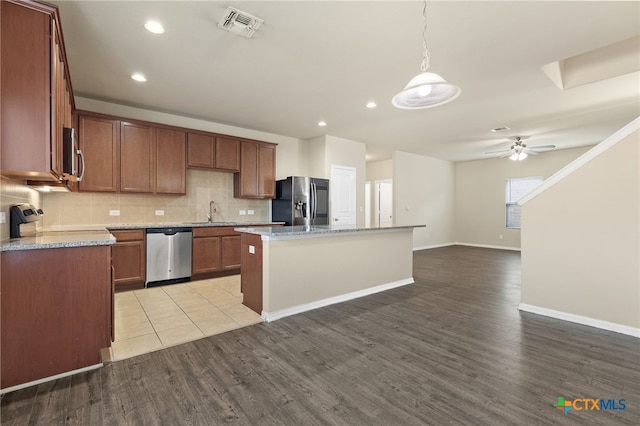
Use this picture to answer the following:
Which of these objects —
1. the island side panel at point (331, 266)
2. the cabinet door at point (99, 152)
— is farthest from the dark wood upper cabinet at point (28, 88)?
the cabinet door at point (99, 152)

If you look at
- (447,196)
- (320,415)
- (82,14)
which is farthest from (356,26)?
(447,196)

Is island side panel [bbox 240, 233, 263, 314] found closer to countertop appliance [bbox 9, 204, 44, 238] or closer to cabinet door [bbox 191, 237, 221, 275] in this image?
cabinet door [bbox 191, 237, 221, 275]

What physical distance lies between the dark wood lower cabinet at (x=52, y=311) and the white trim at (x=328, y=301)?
144 cm

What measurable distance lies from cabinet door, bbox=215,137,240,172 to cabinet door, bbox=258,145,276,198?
482 millimetres

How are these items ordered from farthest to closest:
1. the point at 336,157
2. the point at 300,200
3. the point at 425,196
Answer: the point at 425,196
the point at 336,157
the point at 300,200

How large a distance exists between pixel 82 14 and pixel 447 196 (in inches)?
375

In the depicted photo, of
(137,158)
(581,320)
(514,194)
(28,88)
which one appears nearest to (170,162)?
(137,158)

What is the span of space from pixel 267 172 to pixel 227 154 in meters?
0.85

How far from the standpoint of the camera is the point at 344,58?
305 centimetres

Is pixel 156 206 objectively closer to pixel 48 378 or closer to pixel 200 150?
pixel 200 150

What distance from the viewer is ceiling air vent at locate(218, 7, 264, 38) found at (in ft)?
7.67

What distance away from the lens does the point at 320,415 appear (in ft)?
5.38

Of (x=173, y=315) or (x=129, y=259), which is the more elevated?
(x=129, y=259)

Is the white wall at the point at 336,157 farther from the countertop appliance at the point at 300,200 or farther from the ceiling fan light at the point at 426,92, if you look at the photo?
the ceiling fan light at the point at 426,92
